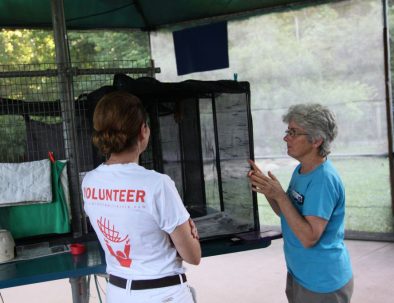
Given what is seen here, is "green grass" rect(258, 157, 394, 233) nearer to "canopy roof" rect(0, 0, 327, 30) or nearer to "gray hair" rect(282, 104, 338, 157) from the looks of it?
"canopy roof" rect(0, 0, 327, 30)

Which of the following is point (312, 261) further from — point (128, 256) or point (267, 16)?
point (267, 16)

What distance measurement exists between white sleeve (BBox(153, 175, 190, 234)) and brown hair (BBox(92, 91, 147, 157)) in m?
0.16

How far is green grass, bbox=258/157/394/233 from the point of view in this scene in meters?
4.53

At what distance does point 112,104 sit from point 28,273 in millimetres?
923

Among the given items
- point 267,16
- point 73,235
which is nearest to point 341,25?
point 267,16

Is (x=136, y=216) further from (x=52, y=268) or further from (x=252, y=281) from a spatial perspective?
(x=252, y=281)

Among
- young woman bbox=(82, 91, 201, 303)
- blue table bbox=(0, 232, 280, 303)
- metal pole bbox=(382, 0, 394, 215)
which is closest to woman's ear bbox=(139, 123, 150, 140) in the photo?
young woman bbox=(82, 91, 201, 303)

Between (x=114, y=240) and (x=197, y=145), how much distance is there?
41.4 inches

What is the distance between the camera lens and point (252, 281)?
153 inches

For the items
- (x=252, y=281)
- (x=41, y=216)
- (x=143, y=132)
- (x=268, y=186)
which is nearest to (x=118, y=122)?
(x=143, y=132)

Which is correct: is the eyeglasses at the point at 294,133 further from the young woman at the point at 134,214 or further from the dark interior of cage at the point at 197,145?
the young woman at the point at 134,214

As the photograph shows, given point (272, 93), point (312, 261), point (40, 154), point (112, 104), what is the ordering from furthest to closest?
1. point (272, 93)
2. point (40, 154)
3. point (312, 261)
4. point (112, 104)

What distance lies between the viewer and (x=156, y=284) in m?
1.42

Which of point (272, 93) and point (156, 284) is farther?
point (272, 93)
